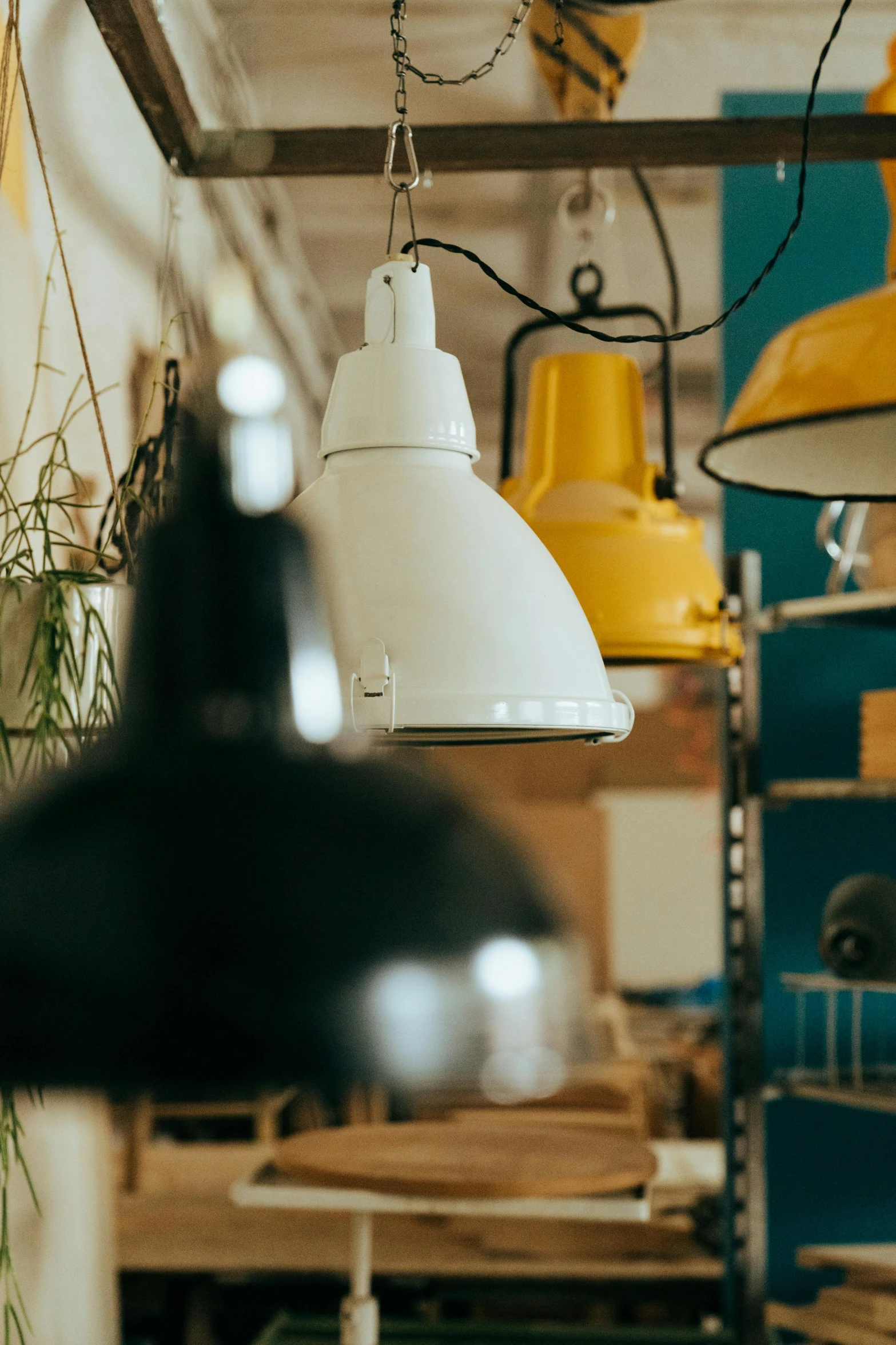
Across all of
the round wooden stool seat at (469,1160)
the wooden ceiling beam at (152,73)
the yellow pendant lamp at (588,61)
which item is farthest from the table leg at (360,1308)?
the yellow pendant lamp at (588,61)

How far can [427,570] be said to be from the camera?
811 mm

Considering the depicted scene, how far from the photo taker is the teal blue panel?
277 cm

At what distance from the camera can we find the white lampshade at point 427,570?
2.57ft

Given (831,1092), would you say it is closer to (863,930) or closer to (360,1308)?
(863,930)

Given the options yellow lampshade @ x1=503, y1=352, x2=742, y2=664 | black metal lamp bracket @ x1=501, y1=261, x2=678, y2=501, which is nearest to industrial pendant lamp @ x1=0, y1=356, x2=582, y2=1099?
yellow lampshade @ x1=503, y1=352, x2=742, y2=664

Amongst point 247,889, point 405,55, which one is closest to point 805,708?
point 405,55

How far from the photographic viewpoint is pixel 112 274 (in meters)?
2.07

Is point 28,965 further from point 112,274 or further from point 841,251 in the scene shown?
point 841,251

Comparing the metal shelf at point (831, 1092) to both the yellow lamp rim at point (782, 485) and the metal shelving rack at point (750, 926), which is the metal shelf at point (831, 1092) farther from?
the yellow lamp rim at point (782, 485)

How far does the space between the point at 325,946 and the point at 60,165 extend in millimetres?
1678

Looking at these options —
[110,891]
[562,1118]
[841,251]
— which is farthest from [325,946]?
[841,251]

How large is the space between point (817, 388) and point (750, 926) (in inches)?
69.0

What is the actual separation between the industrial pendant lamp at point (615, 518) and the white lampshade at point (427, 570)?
0.46 m

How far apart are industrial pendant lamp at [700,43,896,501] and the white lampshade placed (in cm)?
23
